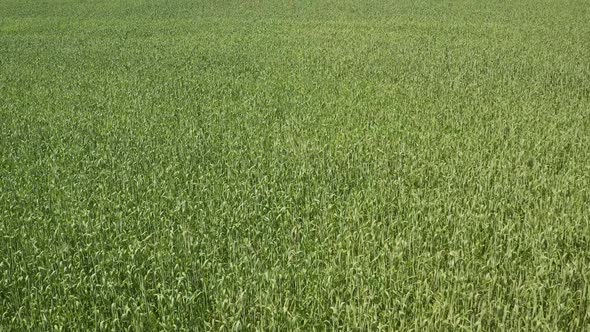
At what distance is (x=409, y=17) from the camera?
902 inches

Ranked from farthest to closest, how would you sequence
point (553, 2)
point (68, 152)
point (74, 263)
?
1. point (553, 2)
2. point (68, 152)
3. point (74, 263)

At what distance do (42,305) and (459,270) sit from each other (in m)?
3.17

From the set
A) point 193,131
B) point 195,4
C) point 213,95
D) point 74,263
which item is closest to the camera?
point 74,263

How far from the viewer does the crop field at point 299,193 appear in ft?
13.6

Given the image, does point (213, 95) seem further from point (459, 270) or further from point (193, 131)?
point (459, 270)

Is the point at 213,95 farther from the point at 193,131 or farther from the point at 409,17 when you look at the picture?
the point at 409,17

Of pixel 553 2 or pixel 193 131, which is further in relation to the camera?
pixel 553 2

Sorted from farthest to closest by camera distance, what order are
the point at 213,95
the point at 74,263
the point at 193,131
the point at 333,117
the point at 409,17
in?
the point at 409,17
the point at 213,95
the point at 333,117
the point at 193,131
the point at 74,263

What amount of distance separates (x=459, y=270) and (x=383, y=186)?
178 centimetres

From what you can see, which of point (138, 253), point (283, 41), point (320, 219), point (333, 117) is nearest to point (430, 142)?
point (333, 117)

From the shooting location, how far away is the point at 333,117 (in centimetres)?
916

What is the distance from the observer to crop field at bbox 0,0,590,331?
4148mm

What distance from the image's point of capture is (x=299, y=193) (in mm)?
6117

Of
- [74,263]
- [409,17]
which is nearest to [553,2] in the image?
[409,17]
